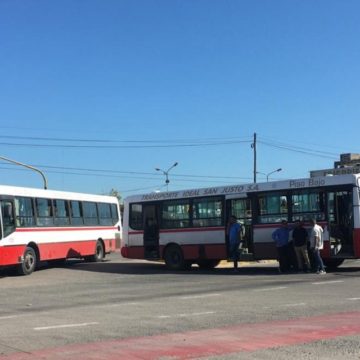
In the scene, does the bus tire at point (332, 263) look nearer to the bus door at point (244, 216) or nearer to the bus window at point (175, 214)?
the bus door at point (244, 216)

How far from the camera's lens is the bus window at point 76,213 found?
80.9 ft

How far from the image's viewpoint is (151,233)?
2272cm

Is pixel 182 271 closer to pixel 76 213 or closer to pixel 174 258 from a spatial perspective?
pixel 174 258

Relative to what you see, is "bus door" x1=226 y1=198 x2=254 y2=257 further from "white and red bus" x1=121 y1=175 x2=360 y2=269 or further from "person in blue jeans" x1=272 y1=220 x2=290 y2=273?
"person in blue jeans" x1=272 y1=220 x2=290 y2=273

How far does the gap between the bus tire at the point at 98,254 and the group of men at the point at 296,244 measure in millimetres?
8645

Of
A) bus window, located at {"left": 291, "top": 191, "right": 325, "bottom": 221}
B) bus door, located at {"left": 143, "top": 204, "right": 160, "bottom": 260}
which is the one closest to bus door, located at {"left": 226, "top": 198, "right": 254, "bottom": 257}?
bus window, located at {"left": 291, "top": 191, "right": 325, "bottom": 221}

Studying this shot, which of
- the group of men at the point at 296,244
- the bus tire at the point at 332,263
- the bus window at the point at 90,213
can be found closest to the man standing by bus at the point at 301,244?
the group of men at the point at 296,244

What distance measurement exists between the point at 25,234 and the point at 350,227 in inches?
412

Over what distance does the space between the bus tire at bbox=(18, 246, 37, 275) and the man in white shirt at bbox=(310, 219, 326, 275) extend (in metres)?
9.43

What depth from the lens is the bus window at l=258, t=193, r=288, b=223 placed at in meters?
19.5

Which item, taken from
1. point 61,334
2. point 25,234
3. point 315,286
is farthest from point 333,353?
point 25,234

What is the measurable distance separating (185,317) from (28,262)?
38.6ft

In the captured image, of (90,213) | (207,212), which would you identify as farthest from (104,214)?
(207,212)

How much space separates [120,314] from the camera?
36.5 ft
